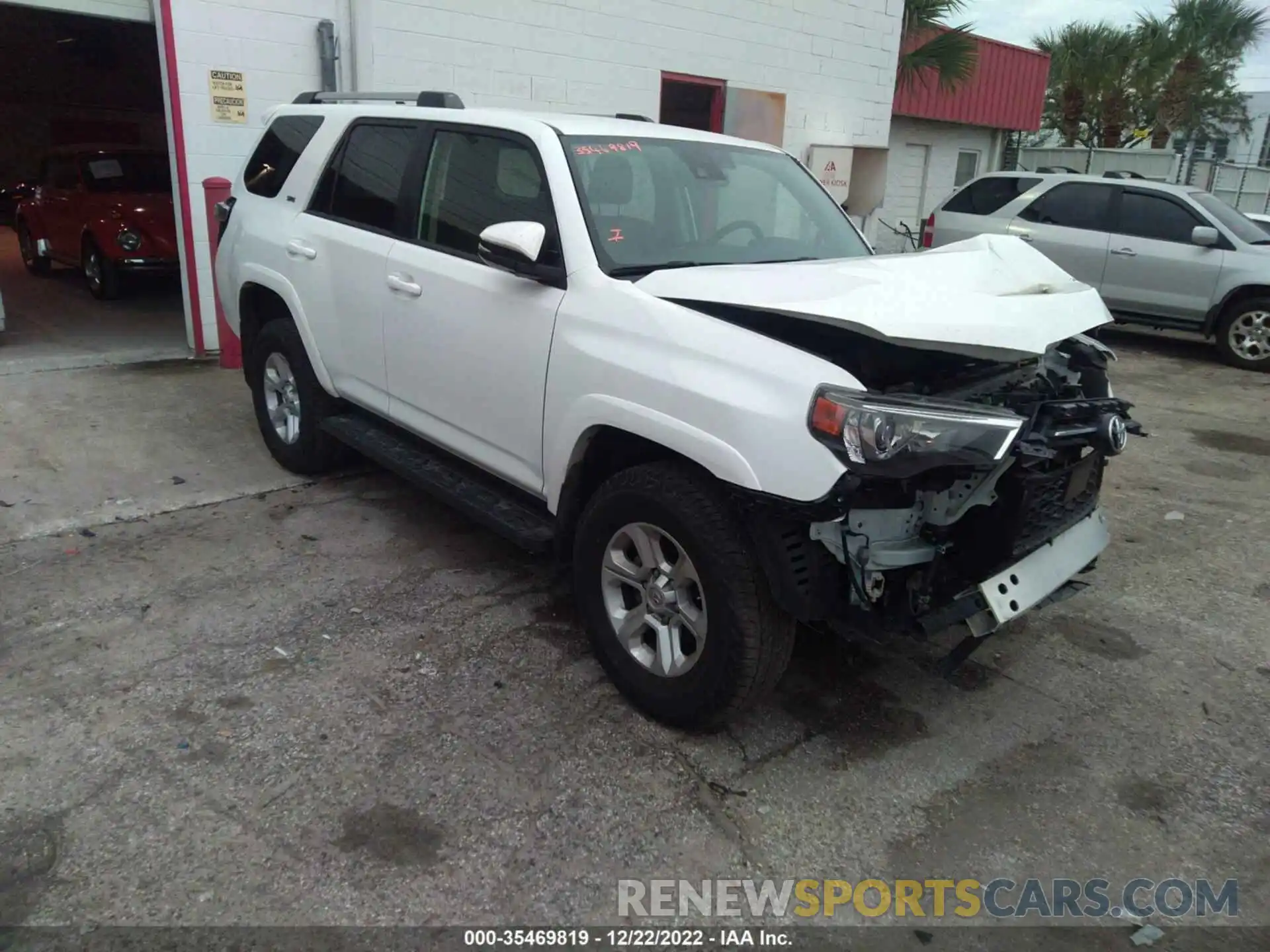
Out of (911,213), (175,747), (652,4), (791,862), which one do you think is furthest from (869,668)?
(911,213)

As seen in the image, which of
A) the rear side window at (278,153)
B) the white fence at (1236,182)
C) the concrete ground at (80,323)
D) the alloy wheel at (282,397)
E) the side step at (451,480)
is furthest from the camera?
the white fence at (1236,182)

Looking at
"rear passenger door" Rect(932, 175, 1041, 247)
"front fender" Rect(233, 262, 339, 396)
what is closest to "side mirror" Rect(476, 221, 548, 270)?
"front fender" Rect(233, 262, 339, 396)

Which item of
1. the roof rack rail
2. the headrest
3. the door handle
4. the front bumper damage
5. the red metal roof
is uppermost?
the red metal roof

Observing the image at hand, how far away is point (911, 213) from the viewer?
57.8 feet

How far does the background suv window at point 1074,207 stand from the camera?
10883 mm

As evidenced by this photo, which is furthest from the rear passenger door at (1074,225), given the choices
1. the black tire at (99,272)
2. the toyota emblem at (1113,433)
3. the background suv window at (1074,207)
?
the black tire at (99,272)

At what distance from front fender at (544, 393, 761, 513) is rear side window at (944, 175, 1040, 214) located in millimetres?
9983

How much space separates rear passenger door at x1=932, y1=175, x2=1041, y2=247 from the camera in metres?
11.6

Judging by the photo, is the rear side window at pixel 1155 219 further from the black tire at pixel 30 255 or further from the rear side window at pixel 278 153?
the black tire at pixel 30 255

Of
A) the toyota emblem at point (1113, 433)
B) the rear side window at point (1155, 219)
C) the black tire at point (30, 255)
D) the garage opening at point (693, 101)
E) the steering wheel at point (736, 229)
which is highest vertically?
the garage opening at point (693, 101)

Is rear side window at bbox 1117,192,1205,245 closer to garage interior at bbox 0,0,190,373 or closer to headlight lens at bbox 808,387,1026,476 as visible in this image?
headlight lens at bbox 808,387,1026,476

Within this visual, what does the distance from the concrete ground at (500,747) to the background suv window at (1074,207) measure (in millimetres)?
7099

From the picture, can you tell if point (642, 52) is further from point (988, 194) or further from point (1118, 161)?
point (1118, 161)

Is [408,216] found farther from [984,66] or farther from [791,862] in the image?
[984,66]
